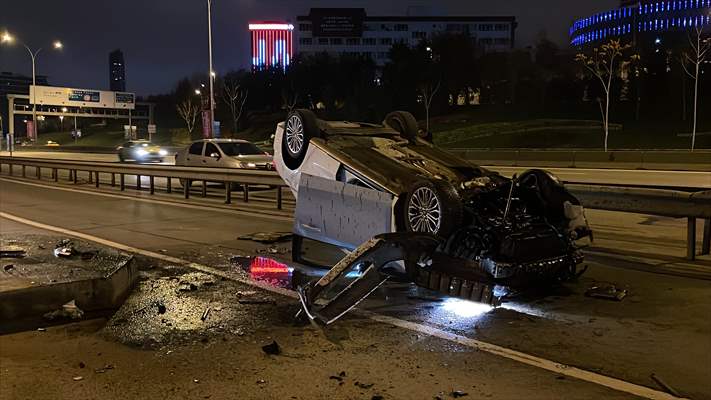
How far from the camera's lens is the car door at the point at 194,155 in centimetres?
2009

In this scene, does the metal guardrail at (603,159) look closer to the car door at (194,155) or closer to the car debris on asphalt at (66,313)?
the car door at (194,155)

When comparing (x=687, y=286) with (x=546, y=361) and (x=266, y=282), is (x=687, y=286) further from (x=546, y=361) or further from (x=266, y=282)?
(x=266, y=282)

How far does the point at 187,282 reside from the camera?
24.7 feet

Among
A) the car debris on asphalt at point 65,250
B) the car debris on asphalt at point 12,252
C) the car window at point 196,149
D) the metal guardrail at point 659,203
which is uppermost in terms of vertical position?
the car window at point 196,149

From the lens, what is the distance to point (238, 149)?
790 inches

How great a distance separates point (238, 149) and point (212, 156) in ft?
2.75

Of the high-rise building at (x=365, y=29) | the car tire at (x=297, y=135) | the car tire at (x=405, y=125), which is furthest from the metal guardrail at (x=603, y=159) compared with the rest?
the high-rise building at (x=365, y=29)

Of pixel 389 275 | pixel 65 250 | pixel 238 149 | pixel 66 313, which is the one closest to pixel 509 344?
pixel 389 275

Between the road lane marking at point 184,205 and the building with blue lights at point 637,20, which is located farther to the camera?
the building with blue lights at point 637,20

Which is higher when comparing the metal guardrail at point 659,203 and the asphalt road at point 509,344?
the metal guardrail at point 659,203

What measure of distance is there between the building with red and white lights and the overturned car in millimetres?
139940

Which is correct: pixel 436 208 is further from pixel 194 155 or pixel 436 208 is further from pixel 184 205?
pixel 194 155

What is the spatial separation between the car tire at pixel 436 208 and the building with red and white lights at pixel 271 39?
141603 mm

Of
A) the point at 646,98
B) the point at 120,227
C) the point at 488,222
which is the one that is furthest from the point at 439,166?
the point at 646,98
